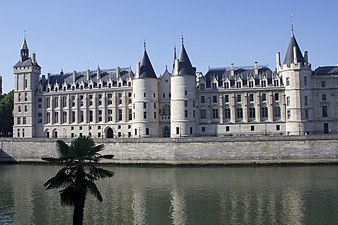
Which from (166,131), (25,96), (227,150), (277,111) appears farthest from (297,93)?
(25,96)

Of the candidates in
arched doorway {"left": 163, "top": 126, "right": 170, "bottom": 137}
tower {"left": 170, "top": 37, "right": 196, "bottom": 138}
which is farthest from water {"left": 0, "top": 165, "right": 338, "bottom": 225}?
arched doorway {"left": 163, "top": 126, "right": 170, "bottom": 137}

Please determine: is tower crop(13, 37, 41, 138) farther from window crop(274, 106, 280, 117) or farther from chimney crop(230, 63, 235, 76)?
window crop(274, 106, 280, 117)

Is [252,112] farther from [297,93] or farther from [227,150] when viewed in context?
[227,150]

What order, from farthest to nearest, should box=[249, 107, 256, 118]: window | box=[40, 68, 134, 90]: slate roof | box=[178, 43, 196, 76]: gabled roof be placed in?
box=[40, 68, 134, 90]: slate roof
box=[249, 107, 256, 118]: window
box=[178, 43, 196, 76]: gabled roof

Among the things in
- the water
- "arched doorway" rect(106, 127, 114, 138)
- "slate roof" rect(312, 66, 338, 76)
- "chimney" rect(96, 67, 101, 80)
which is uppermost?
"chimney" rect(96, 67, 101, 80)

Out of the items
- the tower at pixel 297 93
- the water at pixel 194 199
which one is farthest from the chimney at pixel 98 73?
the tower at pixel 297 93

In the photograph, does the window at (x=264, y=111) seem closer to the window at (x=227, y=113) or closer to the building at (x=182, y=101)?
the building at (x=182, y=101)

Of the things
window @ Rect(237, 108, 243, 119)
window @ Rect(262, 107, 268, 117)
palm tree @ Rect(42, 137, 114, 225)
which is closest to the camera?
palm tree @ Rect(42, 137, 114, 225)

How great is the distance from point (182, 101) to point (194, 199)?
103 ft

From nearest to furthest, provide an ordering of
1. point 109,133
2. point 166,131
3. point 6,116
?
point 166,131
point 109,133
point 6,116

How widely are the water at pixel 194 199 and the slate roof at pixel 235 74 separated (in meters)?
22.4

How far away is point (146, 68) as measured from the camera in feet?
201

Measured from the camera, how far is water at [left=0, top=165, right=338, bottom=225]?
23.2 m

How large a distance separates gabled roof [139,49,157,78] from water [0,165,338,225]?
919 inches
